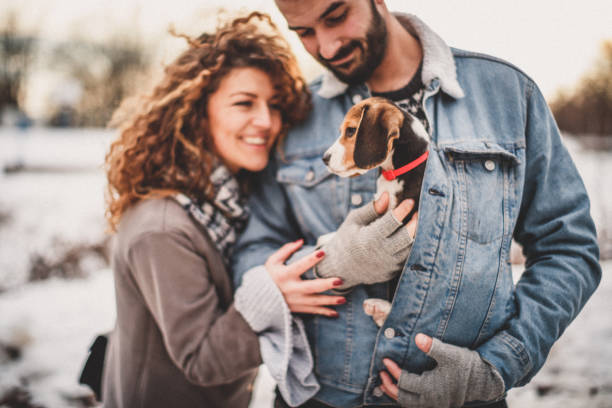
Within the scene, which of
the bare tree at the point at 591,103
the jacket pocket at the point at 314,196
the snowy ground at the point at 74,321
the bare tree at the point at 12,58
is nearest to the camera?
the jacket pocket at the point at 314,196

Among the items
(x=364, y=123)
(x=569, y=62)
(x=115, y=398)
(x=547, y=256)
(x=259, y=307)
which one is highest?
(x=569, y=62)

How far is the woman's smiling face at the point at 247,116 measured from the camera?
82.4 inches

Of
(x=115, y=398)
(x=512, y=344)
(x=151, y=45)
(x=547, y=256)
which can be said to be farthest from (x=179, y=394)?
(x=151, y=45)

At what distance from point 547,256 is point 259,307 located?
4.22 feet

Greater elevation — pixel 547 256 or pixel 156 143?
pixel 156 143

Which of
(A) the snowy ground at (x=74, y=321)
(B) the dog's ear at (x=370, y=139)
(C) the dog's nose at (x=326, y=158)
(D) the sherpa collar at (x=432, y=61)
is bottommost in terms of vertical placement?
(A) the snowy ground at (x=74, y=321)

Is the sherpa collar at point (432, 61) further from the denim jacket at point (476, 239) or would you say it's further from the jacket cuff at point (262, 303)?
the jacket cuff at point (262, 303)

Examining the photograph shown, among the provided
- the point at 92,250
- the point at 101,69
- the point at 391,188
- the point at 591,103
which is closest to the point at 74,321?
the point at 92,250

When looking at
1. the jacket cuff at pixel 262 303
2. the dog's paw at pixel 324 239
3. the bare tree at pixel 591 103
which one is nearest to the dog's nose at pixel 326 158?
the dog's paw at pixel 324 239

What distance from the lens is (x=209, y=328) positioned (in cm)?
185

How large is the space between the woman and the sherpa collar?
1.63ft

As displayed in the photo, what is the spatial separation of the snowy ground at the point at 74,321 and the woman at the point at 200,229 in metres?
0.87

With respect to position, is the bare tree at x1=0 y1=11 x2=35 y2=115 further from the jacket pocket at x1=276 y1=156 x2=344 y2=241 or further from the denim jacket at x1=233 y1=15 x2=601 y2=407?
the denim jacket at x1=233 y1=15 x2=601 y2=407

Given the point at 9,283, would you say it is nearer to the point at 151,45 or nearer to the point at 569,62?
the point at 569,62
